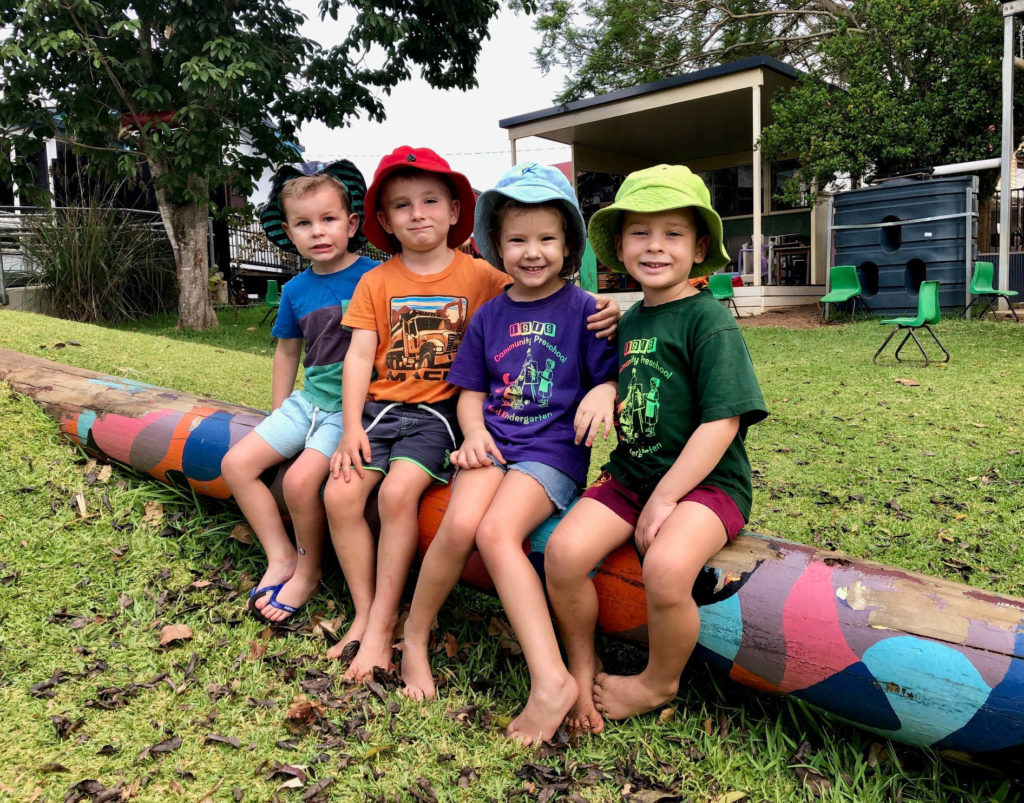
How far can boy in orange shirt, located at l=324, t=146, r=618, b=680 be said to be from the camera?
259 cm

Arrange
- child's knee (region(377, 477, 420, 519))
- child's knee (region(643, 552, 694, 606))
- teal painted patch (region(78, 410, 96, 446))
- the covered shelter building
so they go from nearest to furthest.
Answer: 1. child's knee (region(643, 552, 694, 606))
2. child's knee (region(377, 477, 420, 519))
3. teal painted patch (region(78, 410, 96, 446))
4. the covered shelter building

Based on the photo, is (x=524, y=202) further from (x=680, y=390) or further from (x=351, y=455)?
(x=351, y=455)

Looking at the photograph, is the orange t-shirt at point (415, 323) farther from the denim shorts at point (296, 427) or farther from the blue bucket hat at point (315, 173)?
the blue bucket hat at point (315, 173)

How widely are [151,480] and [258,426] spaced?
37.1 inches

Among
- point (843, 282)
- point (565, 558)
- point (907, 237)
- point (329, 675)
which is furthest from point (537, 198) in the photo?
point (907, 237)

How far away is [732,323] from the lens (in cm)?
225

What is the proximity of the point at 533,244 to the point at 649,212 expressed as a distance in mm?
404

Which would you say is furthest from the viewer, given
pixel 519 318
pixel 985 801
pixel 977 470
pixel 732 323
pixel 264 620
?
pixel 977 470

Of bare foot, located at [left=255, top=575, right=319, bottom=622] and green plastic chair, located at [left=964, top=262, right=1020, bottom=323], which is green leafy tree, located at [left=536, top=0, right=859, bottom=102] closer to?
green plastic chair, located at [left=964, top=262, right=1020, bottom=323]

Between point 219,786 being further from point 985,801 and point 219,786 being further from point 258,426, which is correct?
point 985,801

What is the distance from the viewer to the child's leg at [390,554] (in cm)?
255

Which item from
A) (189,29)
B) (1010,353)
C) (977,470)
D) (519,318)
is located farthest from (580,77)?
(519,318)

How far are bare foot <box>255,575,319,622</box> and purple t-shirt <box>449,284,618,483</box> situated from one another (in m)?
0.95

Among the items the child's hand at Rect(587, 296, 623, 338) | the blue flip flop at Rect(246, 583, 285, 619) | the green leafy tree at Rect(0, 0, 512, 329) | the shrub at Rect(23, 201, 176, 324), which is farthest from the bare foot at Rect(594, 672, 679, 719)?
the shrub at Rect(23, 201, 176, 324)
